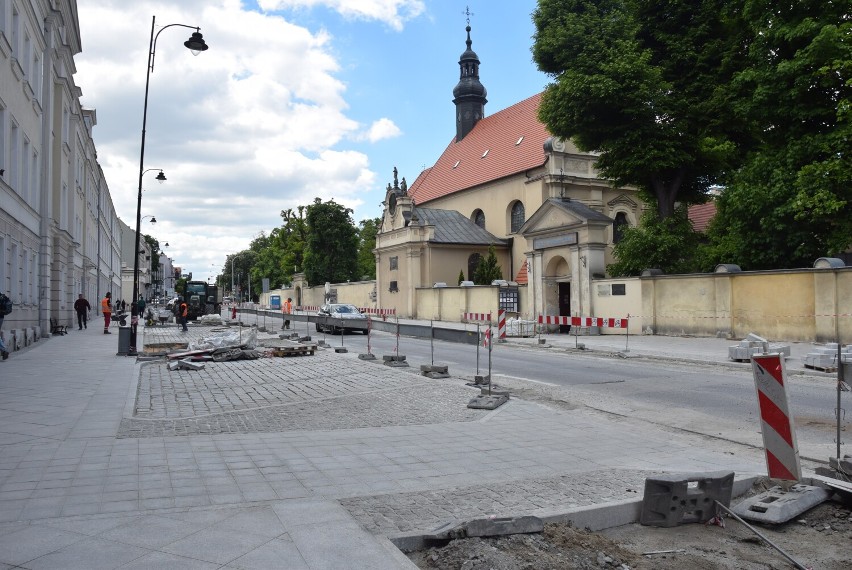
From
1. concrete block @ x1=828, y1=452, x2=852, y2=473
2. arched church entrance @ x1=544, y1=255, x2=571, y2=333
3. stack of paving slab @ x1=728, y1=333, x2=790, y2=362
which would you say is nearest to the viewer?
concrete block @ x1=828, y1=452, x2=852, y2=473

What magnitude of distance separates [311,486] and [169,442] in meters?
2.46

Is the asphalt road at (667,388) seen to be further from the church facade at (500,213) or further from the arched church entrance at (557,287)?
the church facade at (500,213)

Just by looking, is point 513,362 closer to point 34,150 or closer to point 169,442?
point 169,442

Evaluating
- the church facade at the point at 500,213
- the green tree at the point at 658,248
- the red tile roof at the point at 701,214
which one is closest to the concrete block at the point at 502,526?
the green tree at the point at 658,248

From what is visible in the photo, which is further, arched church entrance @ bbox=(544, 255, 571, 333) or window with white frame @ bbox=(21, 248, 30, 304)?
arched church entrance @ bbox=(544, 255, 571, 333)

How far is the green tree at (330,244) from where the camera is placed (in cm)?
6719

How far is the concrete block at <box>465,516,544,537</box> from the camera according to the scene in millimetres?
4156

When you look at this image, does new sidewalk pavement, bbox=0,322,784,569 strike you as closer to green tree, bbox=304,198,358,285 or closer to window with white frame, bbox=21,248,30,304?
window with white frame, bbox=21,248,30,304

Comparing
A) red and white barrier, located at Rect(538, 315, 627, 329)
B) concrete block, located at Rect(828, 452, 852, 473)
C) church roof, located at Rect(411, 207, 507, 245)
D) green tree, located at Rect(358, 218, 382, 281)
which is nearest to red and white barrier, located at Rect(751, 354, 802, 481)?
concrete block, located at Rect(828, 452, 852, 473)

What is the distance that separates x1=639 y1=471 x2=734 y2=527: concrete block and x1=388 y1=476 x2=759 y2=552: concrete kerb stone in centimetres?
10

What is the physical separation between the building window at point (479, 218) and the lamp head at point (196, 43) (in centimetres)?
3308

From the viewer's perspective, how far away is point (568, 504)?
518cm

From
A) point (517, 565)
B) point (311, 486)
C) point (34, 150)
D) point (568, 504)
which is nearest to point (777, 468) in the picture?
point (568, 504)

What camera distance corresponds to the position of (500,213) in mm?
48406
